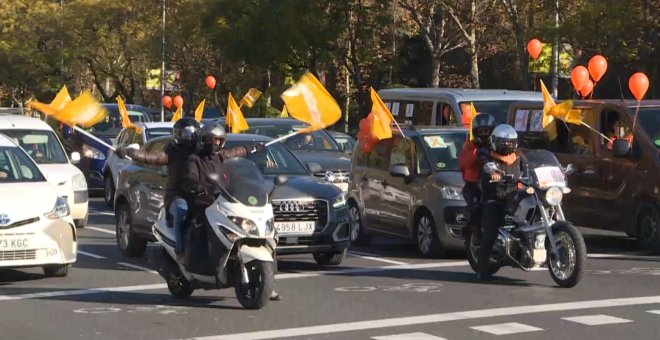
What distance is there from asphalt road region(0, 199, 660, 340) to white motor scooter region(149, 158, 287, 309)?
0.25 metres

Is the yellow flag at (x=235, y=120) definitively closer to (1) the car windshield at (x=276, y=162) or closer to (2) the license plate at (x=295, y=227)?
(1) the car windshield at (x=276, y=162)

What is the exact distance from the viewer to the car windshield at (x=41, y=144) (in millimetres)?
19859

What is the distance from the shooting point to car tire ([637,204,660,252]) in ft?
53.0

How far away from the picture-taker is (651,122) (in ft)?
54.5

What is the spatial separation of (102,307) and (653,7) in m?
20.7

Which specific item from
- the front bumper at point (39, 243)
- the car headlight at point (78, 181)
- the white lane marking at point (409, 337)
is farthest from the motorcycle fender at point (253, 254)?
the car headlight at point (78, 181)

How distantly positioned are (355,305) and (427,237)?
4.33 meters

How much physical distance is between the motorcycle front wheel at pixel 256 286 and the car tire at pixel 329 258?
3.63m

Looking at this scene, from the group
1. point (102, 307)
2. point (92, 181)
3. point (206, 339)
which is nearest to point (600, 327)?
point (206, 339)

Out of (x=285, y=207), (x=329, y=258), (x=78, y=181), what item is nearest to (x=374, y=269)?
(x=329, y=258)

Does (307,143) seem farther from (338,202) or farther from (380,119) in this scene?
(338,202)

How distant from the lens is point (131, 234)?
16109 mm

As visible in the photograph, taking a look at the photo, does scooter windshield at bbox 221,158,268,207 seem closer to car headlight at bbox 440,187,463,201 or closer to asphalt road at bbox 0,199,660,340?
asphalt road at bbox 0,199,660,340

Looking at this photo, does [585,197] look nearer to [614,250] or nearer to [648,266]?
[614,250]
